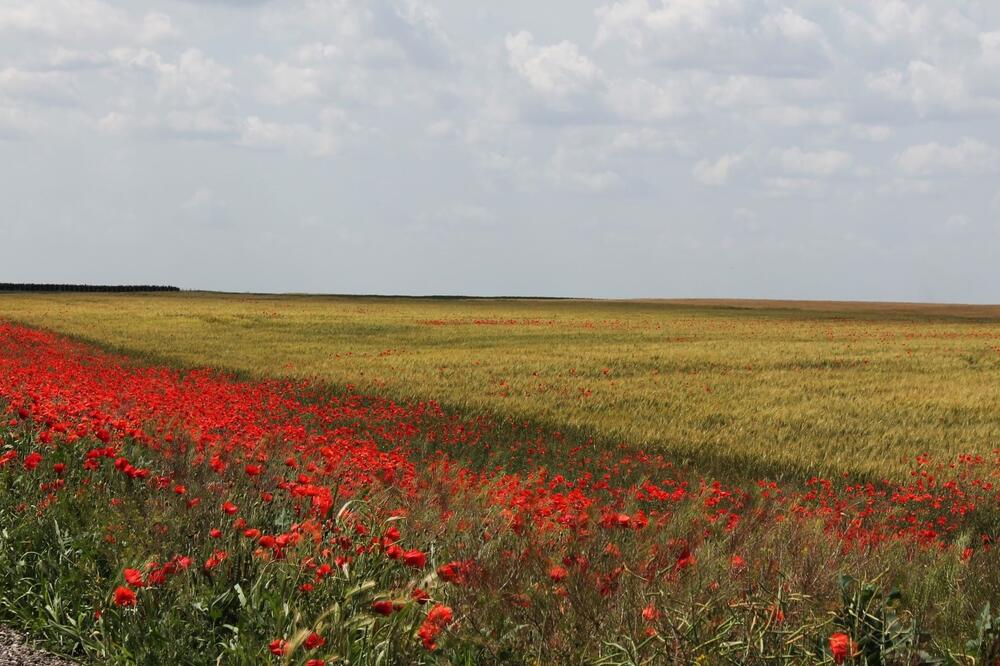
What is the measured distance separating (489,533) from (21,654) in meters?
2.61

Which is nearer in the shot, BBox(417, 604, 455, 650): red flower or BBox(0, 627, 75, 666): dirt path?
BBox(417, 604, 455, 650): red flower

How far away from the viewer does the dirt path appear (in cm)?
488

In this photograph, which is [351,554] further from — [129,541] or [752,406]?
[752,406]

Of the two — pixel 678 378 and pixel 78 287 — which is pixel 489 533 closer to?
pixel 678 378

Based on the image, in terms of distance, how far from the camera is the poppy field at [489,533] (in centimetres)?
429

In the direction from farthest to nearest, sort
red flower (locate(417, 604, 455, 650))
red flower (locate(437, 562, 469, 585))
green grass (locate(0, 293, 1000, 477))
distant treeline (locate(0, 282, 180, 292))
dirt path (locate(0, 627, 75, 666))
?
distant treeline (locate(0, 282, 180, 292)) → green grass (locate(0, 293, 1000, 477)) → dirt path (locate(0, 627, 75, 666)) → red flower (locate(437, 562, 469, 585)) → red flower (locate(417, 604, 455, 650))

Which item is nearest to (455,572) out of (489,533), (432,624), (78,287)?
(432,624)

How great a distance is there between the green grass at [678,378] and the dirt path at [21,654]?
10.3 meters

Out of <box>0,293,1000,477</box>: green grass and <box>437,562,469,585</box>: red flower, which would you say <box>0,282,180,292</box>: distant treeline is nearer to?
<box>0,293,1000,477</box>: green grass

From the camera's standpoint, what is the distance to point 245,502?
6352 mm

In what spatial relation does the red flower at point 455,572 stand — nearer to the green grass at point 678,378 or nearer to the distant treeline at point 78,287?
the green grass at point 678,378

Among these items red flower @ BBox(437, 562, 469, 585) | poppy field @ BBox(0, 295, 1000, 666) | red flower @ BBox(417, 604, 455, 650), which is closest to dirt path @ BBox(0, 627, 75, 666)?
poppy field @ BBox(0, 295, 1000, 666)

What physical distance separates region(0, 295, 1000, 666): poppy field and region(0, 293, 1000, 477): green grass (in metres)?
0.12

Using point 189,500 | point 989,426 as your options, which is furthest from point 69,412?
point 989,426
